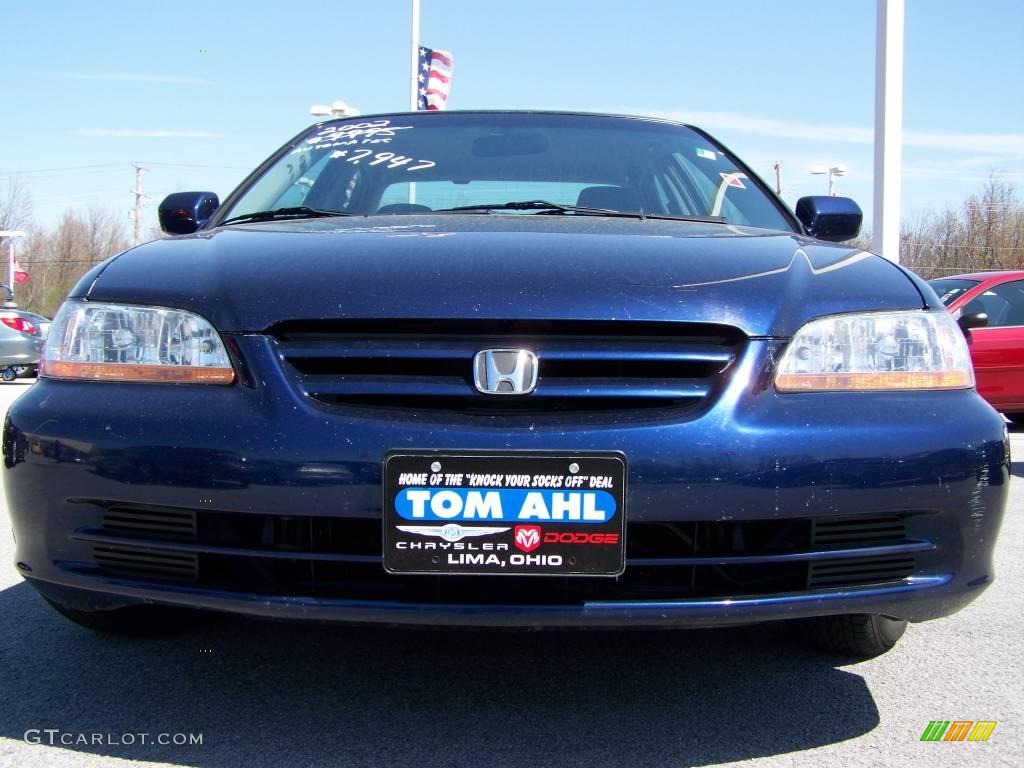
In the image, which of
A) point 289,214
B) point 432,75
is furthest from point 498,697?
point 432,75

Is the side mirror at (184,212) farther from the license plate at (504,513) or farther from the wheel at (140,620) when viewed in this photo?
the license plate at (504,513)

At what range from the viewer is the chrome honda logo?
6.34ft

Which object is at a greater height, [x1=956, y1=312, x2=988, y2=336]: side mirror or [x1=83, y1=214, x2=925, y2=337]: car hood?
[x1=956, y1=312, x2=988, y2=336]: side mirror

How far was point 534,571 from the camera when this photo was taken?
187 cm

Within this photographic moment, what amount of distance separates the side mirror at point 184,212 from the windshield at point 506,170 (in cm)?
10

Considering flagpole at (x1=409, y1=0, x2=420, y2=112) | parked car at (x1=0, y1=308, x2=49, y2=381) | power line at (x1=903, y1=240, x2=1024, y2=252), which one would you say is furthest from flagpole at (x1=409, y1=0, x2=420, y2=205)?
power line at (x1=903, y1=240, x2=1024, y2=252)

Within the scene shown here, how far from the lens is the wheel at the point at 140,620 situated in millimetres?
2613

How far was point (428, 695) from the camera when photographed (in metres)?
2.37

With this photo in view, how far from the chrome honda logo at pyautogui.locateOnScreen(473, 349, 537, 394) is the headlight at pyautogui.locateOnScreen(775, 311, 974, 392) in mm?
488

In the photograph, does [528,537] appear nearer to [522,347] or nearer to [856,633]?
[522,347]

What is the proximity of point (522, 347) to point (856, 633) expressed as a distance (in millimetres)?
1257

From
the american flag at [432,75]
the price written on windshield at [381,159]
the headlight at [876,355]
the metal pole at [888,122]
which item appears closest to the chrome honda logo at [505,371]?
the headlight at [876,355]

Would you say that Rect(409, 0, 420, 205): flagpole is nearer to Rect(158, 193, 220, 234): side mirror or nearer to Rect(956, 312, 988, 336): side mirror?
Rect(956, 312, 988, 336): side mirror

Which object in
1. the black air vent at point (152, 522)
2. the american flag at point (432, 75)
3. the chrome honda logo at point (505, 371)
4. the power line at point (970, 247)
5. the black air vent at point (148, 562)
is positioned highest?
the power line at point (970, 247)
